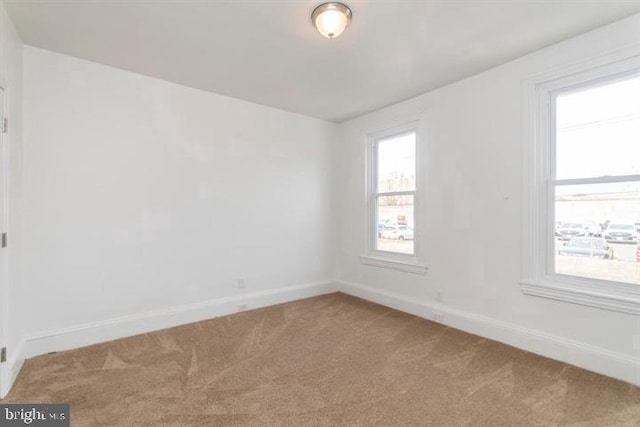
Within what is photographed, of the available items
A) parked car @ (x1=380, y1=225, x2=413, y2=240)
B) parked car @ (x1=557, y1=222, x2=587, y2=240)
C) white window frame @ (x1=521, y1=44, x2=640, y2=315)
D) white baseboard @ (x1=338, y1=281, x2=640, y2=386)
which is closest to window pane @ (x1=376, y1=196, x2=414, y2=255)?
parked car @ (x1=380, y1=225, x2=413, y2=240)

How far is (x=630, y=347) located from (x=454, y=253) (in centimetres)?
150

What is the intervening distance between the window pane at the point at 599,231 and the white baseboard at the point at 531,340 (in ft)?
1.92

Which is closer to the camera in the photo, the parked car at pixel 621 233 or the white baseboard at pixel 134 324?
the parked car at pixel 621 233

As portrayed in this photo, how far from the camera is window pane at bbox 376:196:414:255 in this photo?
4.05 m

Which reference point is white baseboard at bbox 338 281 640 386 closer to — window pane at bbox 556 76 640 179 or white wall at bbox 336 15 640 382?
white wall at bbox 336 15 640 382

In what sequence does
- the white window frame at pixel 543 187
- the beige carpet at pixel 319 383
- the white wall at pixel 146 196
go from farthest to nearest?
the white wall at pixel 146 196 → the white window frame at pixel 543 187 → the beige carpet at pixel 319 383

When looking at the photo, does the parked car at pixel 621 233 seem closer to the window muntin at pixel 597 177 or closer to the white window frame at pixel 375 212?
the window muntin at pixel 597 177

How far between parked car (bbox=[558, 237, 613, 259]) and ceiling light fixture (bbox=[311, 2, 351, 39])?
2579 millimetres

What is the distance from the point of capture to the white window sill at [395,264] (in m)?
3.78

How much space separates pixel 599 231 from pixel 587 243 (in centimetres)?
13

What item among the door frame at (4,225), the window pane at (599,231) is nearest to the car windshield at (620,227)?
the window pane at (599,231)

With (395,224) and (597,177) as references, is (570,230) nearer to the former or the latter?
(597,177)

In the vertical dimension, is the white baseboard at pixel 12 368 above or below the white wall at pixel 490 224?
below

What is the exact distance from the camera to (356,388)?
2258mm
